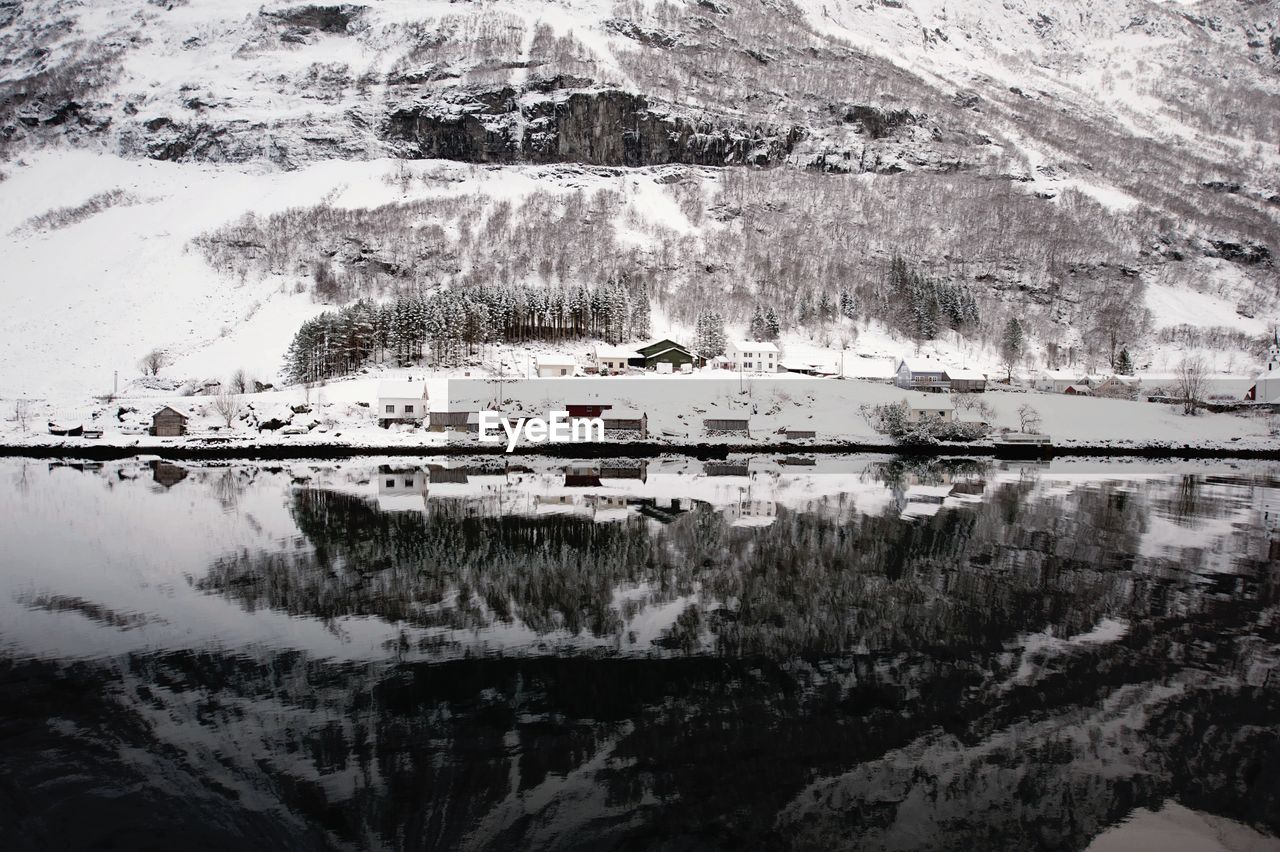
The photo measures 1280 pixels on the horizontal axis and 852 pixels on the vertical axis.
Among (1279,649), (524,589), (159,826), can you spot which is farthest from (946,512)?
(159,826)

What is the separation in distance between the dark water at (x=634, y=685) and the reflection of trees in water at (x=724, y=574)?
12 centimetres

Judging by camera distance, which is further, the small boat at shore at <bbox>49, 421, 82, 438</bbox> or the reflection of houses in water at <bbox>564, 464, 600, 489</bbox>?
the small boat at shore at <bbox>49, 421, 82, 438</bbox>

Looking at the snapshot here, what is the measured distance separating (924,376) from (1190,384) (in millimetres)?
23698

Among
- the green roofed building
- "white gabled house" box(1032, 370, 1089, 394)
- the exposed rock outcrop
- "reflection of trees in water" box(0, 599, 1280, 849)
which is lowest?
"reflection of trees in water" box(0, 599, 1280, 849)

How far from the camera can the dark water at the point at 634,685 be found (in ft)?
25.0

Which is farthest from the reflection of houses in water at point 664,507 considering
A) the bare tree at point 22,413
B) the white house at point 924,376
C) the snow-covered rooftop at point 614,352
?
the bare tree at point 22,413

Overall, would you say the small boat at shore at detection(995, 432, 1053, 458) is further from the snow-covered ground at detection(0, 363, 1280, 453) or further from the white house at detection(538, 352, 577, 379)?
the white house at detection(538, 352, 577, 379)

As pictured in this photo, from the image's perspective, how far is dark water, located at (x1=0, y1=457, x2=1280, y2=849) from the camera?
7.61 metres

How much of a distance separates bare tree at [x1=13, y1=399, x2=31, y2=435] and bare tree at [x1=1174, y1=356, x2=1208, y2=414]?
87.0 m

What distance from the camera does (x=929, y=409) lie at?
5559 centimetres

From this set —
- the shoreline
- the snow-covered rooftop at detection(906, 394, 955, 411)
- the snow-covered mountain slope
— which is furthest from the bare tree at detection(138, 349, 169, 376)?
the snow-covered rooftop at detection(906, 394, 955, 411)

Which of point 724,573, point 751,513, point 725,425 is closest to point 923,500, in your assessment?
point 751,513

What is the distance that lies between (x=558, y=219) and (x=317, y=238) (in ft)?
123

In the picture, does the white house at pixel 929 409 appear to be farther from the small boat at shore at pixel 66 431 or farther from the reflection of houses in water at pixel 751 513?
the small boat at shore at pixel 66 431
